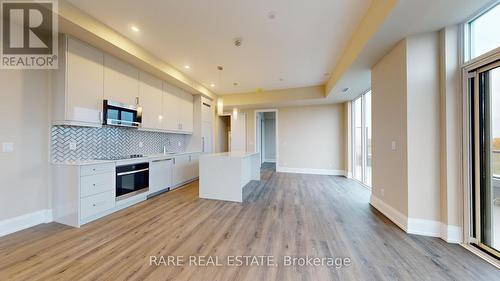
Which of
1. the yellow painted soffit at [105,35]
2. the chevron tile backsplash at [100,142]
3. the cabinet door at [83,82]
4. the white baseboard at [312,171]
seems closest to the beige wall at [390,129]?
the white baseboard at [312,171]

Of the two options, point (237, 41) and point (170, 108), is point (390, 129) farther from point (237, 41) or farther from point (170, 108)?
point (170, 108)

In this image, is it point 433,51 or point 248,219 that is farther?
point 248,219

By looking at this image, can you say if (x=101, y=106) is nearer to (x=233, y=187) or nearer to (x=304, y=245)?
(x=233, y=187)

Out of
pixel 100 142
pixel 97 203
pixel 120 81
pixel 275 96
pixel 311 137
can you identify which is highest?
pixel 275 96

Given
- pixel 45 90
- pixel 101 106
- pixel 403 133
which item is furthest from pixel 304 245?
pixel 45 90

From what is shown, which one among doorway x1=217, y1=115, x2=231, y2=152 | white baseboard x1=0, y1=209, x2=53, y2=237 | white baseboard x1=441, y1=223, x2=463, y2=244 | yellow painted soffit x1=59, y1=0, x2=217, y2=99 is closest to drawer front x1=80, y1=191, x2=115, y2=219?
white baseboard x1=0, y1=209, x2=53, y2=237

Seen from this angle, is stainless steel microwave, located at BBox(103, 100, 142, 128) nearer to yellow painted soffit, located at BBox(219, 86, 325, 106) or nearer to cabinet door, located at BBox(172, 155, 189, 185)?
cabinet door, located at BBox(172, 155, 189, 185)

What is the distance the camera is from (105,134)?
11.0 ft

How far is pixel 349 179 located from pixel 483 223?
3.59 meters

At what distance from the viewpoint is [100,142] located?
3.24 metres

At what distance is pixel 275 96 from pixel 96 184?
491 cm

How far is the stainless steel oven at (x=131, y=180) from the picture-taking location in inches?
119

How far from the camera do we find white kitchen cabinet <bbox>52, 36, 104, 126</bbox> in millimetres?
2547

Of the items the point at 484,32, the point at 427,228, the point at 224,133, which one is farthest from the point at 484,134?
the point at 224,133
